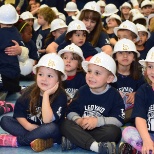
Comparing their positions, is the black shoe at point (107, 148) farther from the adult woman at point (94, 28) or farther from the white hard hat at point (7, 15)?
the white hard hat at point (7, 15)

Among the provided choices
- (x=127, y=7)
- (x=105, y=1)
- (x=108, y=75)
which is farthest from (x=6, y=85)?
(x=105, y=1)

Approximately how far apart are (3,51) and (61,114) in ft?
5.60

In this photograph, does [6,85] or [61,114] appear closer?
[61,114]

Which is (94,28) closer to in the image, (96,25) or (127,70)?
(96,25)

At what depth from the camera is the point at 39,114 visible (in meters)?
3.79

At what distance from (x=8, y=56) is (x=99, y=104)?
1.78m

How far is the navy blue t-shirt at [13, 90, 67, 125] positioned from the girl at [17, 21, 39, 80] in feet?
8.19

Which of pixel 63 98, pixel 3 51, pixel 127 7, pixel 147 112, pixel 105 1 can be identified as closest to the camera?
pixel 147 112

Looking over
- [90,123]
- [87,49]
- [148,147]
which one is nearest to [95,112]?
[90,123]

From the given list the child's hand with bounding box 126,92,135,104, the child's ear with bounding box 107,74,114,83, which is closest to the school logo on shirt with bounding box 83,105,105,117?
the child's ear with bounding box 107,74,114,83

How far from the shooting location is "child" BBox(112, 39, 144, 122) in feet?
15.1

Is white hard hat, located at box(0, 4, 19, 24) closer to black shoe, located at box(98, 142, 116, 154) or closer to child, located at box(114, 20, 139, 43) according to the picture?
child, located at box(114, 20, 139, 43)

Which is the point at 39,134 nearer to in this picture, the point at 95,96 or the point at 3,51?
the point at 95,96

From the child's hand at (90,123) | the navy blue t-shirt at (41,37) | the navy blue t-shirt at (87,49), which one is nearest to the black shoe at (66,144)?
the child's hand at (90,123)
